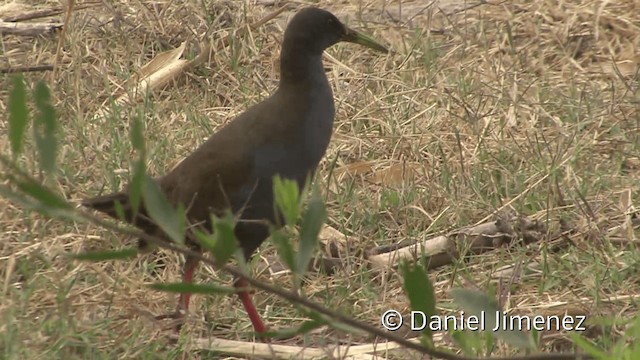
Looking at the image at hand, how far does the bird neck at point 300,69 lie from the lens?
3.55 meters

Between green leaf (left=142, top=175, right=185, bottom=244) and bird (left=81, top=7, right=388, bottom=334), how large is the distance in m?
1.68

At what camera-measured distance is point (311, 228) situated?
4.98 feet

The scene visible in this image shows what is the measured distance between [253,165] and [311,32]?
0.62m

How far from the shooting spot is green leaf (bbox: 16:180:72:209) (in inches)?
52.6

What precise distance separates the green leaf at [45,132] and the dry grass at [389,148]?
1.48m

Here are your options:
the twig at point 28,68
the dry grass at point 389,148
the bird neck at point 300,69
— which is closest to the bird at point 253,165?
the bird neck at point 300,69

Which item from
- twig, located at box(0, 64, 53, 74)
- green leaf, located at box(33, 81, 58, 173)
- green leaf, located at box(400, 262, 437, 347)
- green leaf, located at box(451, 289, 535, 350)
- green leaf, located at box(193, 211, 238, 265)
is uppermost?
green leaf, located at box(33, 81, 58, 173)

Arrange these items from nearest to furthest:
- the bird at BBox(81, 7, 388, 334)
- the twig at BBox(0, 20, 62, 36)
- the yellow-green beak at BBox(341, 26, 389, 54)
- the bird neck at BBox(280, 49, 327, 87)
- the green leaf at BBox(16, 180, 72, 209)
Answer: the green leaf at BBox(16, 180, 72, 209), the bird at BBox(81, 7, 388, 334), the bird neck at BBox(280, 49, 327, 87), the yellow-green beak at BBox(341, 26, 389, 54), the twig at BBox(0, 20, 62, 36)

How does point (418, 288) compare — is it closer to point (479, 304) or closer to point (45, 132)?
point (479, 304)

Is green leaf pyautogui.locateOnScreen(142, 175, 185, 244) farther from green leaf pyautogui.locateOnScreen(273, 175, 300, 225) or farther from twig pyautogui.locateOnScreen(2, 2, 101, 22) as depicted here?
twig pyautogui.locateOnScreen(2, 2, 101, 22)

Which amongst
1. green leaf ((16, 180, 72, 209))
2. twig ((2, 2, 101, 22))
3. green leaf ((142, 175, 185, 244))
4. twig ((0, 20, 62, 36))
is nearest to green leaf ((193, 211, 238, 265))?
green leaf ((142, 175, 185, 244))

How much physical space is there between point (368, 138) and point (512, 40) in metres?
Result: 1.09

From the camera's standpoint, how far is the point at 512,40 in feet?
17.9

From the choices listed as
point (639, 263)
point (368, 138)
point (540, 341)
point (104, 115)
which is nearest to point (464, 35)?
point (368, 138)
